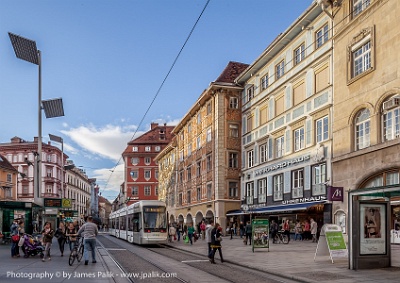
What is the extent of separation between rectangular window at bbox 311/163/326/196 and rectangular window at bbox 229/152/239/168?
1623cm

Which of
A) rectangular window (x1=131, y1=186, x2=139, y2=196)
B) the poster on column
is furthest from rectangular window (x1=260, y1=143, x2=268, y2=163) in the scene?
rectangular window (x1=131, y1=186, x2=139, y2=196)

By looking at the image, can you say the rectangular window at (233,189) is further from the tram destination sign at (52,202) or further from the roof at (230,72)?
the tram destination sign at (52,202)

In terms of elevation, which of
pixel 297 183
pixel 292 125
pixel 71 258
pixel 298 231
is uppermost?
pixel 292 125

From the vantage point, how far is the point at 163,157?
84.6 m

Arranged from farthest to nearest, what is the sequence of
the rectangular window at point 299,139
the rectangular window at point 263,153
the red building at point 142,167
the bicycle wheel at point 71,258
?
the red building at point 142,167
the rectangular window at point 263,153
the rectangular window at point 299,139
the bicycle wheel at point 71,258

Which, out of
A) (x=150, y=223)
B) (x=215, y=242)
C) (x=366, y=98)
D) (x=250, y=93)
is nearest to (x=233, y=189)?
(x=250, y=93)

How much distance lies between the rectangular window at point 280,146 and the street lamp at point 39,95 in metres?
17.4

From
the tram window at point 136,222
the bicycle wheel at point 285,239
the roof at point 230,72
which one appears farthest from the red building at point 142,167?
the bicycle wheel at point 285,239

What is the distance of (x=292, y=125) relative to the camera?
38.4 meters

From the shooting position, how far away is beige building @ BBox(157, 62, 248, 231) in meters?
50.3

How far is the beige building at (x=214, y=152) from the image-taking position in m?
50.3

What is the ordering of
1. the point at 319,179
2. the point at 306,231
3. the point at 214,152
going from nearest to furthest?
the point at 319,179
the point at 306,231
the point at 214,152

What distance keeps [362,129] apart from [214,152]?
955 inches

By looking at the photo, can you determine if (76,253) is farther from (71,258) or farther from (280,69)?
(280,69)
